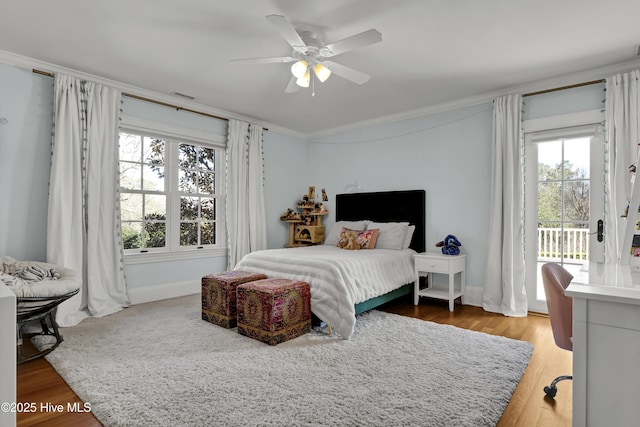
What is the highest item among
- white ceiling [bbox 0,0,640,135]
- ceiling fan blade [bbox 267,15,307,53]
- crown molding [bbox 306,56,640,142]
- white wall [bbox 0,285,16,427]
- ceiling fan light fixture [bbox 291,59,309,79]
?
white ceiling [bbox 0,0,640,135]

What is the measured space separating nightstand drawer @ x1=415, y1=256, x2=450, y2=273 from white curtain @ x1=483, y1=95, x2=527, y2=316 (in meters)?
0.50

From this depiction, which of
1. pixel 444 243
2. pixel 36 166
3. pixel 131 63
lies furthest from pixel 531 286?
pixel 36 166

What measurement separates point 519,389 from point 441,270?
1811 mm

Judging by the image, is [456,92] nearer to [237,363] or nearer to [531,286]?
[531,286]

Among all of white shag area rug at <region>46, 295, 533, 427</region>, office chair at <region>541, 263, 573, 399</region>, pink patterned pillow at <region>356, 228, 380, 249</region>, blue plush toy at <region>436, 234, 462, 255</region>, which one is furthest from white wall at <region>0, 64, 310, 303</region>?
office chair at <region>541, 263, 573, 399</region>

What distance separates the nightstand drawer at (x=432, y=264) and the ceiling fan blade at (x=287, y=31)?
2.59 m

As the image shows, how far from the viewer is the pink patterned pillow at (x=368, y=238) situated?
4.21 metres

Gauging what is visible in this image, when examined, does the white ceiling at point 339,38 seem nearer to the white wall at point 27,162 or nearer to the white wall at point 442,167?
the white wall at point 27,162

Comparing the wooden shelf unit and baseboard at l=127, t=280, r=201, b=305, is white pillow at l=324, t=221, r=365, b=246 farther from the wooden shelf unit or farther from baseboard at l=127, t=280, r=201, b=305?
baseboard at l=127, t=280, r=201, b=305

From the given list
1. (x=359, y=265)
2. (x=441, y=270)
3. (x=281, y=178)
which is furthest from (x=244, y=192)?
(x=441, y=270)

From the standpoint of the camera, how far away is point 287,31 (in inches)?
87.1

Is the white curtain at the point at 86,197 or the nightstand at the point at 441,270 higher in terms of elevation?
the white curtain at the point at 86,197

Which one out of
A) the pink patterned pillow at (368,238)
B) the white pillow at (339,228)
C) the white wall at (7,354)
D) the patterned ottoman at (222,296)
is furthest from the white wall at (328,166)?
the white wall at (7,354)

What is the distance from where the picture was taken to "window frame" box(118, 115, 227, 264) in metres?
3.91
